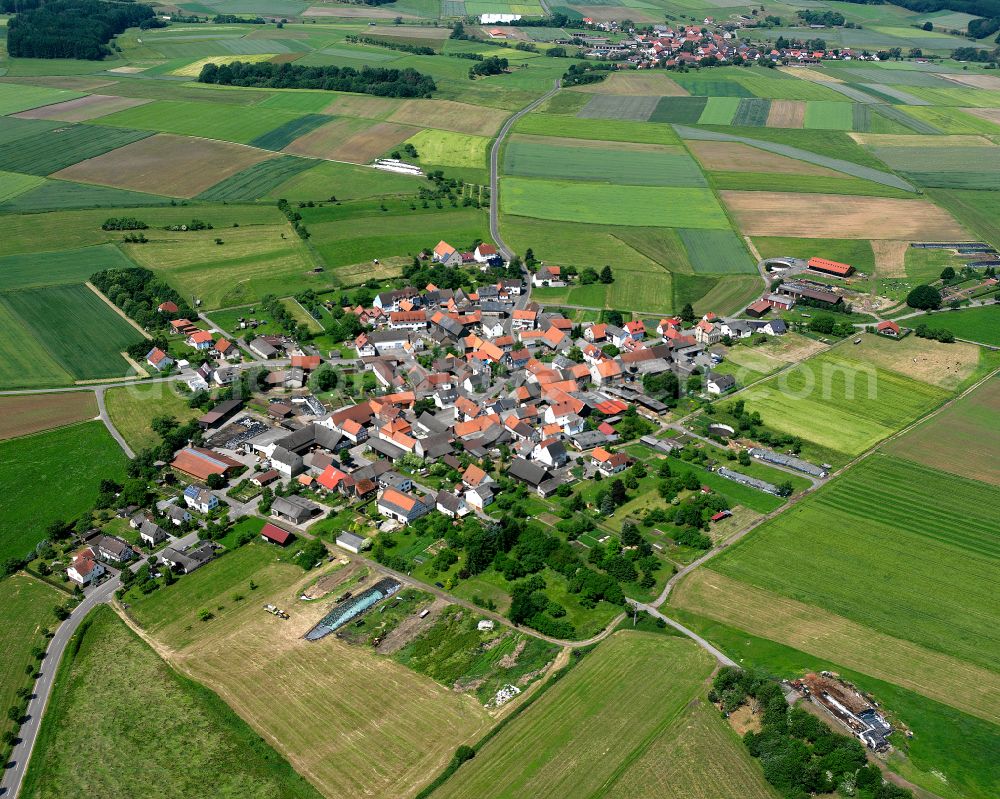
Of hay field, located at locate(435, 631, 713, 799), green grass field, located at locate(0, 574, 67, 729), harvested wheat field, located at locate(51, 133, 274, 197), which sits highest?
harvested wheat field, located at locate(51, 133, 274, 197)

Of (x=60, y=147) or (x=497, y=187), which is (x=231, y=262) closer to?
(x=497, y=187)

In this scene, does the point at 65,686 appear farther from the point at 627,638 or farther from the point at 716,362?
the point at 716,362

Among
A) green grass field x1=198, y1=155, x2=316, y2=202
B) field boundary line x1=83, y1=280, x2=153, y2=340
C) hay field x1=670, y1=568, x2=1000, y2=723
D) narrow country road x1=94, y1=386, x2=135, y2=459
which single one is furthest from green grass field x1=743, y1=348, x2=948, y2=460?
green grass field x1=198, y1=155, x2=316, y2=202

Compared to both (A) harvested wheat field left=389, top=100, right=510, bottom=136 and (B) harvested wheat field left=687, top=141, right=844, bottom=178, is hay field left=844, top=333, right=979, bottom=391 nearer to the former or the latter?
(B) harvested wheat field left=687, top=141, right=844, bottom=178

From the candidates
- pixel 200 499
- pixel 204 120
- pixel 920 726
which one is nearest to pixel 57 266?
pixel 200 499

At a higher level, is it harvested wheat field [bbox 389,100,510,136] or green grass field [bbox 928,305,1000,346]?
harvested wheat field [bbox 389,100,510,136]

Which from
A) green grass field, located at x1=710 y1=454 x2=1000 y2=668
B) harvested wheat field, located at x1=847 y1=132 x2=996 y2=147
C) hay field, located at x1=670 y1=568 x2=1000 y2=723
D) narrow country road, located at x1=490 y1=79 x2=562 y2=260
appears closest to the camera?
hay field, located at x1=670 y1=568 x2=1000 y2=723

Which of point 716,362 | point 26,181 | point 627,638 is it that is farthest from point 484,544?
point 26,181
